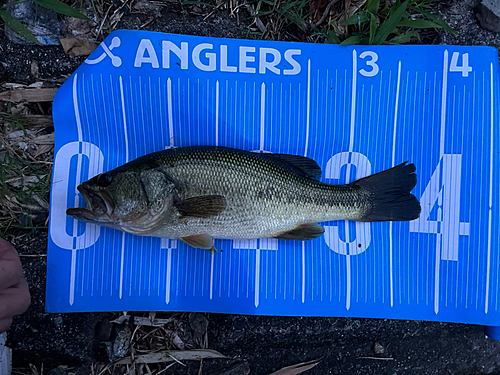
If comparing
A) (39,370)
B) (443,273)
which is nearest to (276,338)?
(443,273)

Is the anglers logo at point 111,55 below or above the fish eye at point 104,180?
above

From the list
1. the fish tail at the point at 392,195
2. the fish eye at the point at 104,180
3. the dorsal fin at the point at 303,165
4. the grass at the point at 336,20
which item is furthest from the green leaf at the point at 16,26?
the fish tail at the point at 392,195

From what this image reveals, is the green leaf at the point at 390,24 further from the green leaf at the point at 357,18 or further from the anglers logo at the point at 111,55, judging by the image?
the anglers logo at the point at 111,55

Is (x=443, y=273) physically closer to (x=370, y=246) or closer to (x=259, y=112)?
(x=370, y=246)

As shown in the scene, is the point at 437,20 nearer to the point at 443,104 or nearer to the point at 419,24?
the point at 419,24

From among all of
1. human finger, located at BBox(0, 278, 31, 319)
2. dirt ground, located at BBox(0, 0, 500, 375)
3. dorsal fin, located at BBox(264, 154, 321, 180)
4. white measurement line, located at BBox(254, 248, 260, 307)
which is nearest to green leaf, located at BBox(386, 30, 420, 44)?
dirt ground, located at BBox(0, 0, 500, 375)

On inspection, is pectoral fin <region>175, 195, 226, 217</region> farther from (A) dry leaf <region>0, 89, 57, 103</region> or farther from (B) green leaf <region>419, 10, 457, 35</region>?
(B) green leaf <region>419, 10, 457, 35</region>
